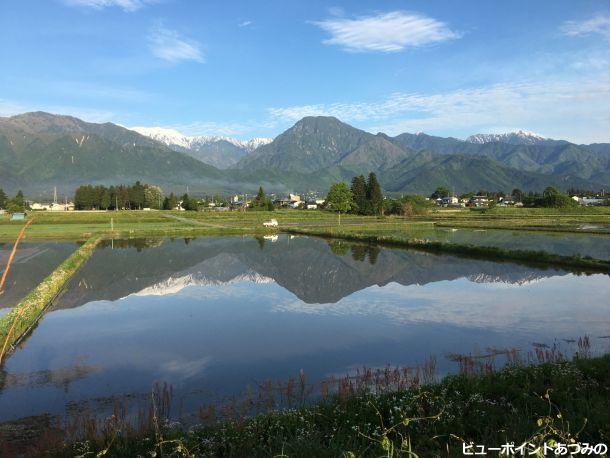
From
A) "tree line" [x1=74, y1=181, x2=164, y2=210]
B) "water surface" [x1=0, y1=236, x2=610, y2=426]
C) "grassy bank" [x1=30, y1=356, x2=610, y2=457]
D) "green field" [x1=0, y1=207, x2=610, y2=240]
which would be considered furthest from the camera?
"tree line" [x1=74, y1=181, x2=164, y2=210]

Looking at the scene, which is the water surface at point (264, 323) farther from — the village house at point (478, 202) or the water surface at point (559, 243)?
the village house at point (478, 202)

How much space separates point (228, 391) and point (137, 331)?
699 centimetres

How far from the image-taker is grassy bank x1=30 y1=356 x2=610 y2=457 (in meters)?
6.00

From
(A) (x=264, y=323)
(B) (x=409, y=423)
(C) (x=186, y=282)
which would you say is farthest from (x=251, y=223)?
(B) (x=409, y=423)

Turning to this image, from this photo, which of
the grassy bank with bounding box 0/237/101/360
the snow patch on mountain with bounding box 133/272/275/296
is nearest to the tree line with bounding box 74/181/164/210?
the grassy bank with bounding box 0/237/101/360

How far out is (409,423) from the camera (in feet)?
22.9

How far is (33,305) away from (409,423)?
1550cm

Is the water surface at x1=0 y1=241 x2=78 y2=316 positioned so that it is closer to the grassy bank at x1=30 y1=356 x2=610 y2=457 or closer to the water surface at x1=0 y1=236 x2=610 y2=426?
the water surface at x1=0 y1=236 x2=610 y2=426

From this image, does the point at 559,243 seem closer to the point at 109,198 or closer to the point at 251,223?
the point at 251,223

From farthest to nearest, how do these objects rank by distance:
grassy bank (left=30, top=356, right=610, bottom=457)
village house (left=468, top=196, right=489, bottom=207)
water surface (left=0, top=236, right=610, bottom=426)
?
village house (left=468, top=196, right=489, bottom=207)
water surface (left=0, top=236, right=610, bottom=426)
grassy bank (left=30, top=356, right=610, bottom=457)

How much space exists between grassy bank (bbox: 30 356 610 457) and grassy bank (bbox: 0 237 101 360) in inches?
153

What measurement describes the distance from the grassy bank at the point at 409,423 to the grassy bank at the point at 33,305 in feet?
12.7

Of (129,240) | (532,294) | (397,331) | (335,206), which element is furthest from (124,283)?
(335,206)

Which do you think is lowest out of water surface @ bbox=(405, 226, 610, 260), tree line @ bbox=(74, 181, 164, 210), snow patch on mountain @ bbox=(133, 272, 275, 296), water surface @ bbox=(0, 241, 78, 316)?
snow patch on mountain @ bbox=(133, 272, 275, 296)
